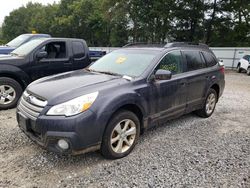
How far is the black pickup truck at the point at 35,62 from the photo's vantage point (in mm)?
5652

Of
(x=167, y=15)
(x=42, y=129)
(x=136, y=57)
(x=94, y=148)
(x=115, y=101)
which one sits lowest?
(x=94, y=148)

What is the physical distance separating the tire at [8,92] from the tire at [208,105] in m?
4.25

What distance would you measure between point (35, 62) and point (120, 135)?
362 centimetres

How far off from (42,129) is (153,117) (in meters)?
1.76

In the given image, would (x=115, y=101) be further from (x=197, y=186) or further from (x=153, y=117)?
(x=197, y=186)

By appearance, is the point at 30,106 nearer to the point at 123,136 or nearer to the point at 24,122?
the point at 24,122

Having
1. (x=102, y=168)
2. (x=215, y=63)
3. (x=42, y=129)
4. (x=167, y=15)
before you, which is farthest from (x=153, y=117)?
(x=167, y=15)

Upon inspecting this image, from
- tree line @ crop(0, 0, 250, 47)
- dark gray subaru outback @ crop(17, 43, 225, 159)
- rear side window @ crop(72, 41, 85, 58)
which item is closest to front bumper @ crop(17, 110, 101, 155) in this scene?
dark gray subaru outback @ crop(17, 43, 225, 159)

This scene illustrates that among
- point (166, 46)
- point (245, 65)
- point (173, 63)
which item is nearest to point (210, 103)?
point (173, 63)

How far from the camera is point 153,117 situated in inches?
155

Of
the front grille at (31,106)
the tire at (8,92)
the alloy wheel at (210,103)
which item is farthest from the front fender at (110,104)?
the tire at (8,92)

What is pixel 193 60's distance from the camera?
16.1 ft

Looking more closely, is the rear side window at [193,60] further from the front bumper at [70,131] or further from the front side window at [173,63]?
the front bumper at [70,131]

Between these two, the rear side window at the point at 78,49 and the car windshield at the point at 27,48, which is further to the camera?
the rear side window at the point at 78,49
